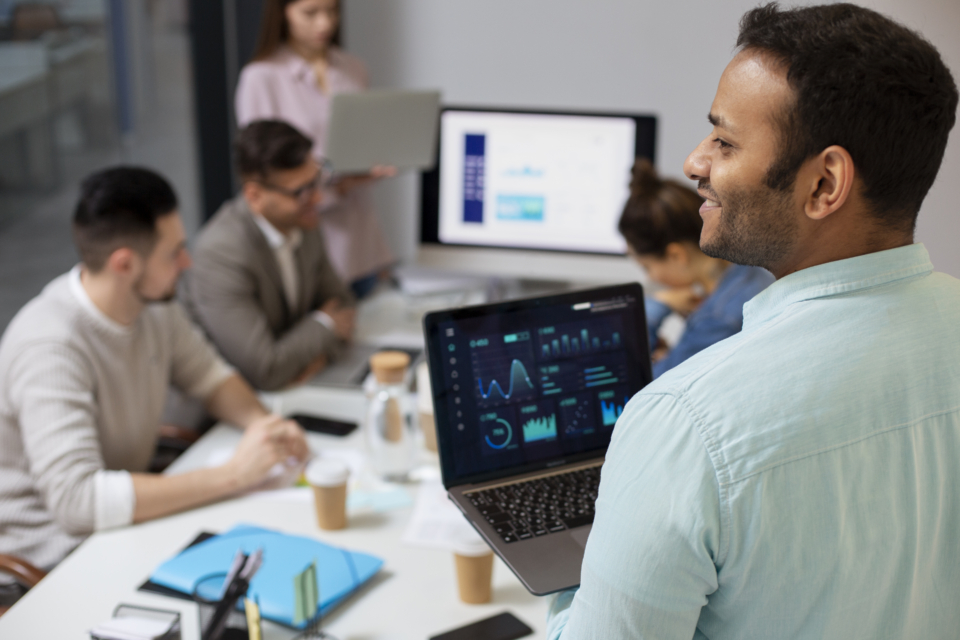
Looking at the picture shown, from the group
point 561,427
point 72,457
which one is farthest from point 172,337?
point 561,427

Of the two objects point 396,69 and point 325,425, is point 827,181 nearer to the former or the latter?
point 325,425

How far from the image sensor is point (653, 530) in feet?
2.27

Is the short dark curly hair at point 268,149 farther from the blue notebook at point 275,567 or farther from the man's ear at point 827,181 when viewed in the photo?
the man's ear at point 827,181

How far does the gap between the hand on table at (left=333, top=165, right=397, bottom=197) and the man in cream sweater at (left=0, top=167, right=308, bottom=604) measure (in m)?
0.91

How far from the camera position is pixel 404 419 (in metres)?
1.65

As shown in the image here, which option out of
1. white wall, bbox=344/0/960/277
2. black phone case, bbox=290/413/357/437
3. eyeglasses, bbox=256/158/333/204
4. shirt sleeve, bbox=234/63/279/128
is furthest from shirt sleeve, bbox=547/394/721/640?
white wall, bbox=344/0/960/277

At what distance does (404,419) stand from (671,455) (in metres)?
1.01

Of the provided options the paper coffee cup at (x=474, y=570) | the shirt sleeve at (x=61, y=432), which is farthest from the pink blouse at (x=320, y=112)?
the paper coffee cup at (x=474, y=570)

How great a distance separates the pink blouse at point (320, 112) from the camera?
9.06 ft

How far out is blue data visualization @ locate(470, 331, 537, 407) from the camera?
1194mm

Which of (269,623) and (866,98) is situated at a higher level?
(866,98)

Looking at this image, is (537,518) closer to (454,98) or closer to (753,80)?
(753,80)

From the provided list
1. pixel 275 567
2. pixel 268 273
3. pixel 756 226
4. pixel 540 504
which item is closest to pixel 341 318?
pixel 268 273

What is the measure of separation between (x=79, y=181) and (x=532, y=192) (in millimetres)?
1557
